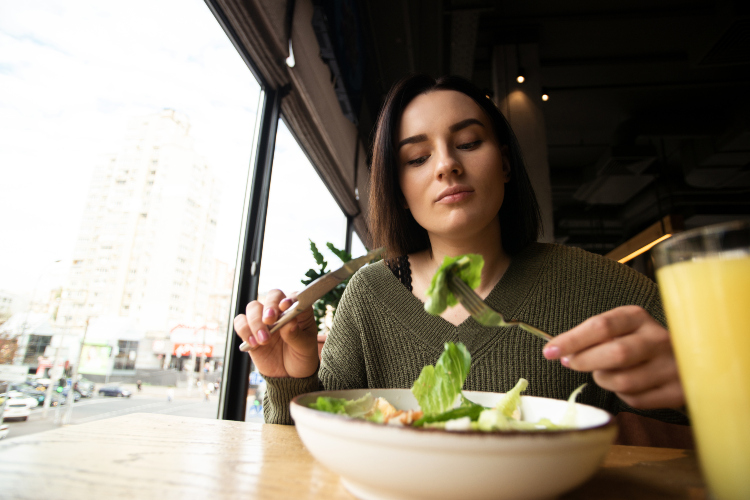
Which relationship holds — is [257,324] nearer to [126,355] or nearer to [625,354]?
[625,354]

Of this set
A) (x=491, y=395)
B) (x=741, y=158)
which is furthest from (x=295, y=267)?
(x=741, y=158)

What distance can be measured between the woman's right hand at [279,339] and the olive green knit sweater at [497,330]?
0.11 ft

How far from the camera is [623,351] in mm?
521

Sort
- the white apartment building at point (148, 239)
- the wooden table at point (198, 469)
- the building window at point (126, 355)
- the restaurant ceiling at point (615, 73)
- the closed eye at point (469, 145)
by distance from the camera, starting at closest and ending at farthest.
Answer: the wooden table at point (198, 469) → the closed eye at point (469, 145) → the white apartment building at point (148, 239) → the building window at point (126, 355) → the restaurant ceiling at point (615, 73)

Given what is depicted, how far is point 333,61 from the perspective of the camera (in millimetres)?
3035

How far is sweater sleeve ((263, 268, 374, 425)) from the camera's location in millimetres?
931

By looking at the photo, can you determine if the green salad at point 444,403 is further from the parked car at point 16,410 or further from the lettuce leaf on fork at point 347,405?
the parked car at point 16,410

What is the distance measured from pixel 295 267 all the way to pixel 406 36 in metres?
2.55

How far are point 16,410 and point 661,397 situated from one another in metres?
1.54

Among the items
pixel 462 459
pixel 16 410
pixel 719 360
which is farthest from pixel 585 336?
pixel 16 410

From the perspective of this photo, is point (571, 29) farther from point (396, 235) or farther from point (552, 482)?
point (552, 482)

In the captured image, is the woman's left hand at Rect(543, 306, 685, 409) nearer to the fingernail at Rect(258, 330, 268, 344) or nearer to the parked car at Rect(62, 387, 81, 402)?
the fingernail at Rect(258, 330, 268, 344)

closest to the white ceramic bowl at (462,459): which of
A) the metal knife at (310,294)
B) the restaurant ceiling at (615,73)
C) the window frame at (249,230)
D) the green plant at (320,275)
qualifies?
the metal knife at (310,294)

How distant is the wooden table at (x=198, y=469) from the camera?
44cm
